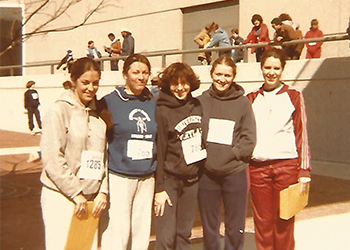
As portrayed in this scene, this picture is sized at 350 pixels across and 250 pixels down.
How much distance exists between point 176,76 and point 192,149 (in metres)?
0.59

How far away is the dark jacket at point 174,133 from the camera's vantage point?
12.7 ft

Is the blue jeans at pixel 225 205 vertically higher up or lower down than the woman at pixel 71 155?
lower down

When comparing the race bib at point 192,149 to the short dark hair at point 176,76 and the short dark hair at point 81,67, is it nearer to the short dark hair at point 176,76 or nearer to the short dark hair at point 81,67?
the short dark hair at point 176,76

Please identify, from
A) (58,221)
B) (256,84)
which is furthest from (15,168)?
(58,221)

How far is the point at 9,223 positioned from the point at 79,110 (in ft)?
10.8

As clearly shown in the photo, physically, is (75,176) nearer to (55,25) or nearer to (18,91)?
(18,91)

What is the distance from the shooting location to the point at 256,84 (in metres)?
12.1

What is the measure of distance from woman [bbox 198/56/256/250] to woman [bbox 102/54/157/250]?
0.52 meters

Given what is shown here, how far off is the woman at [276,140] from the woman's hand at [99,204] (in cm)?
138

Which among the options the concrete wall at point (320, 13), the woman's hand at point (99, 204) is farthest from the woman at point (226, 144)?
the concrete wall at point (320, 13)

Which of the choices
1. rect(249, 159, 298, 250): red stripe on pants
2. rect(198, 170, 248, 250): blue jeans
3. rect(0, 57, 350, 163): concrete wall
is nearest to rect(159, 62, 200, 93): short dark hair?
rect(198, 170, 248, 250): blue jeans

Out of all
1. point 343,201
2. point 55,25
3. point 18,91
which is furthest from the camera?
point 55,25

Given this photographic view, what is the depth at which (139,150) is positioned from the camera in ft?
12.3

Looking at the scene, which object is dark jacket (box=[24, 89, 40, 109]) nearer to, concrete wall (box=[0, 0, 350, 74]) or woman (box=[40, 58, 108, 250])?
concrete wall (box=[0, 0, 350, 74])
